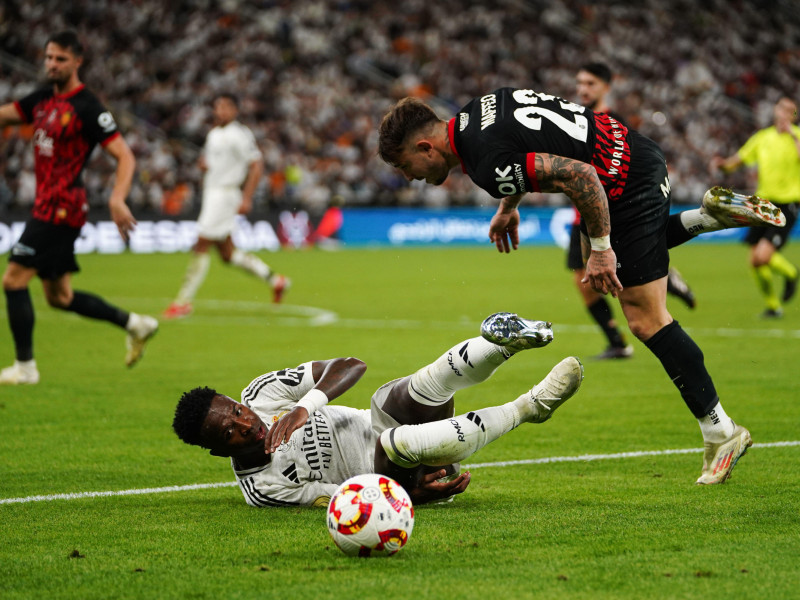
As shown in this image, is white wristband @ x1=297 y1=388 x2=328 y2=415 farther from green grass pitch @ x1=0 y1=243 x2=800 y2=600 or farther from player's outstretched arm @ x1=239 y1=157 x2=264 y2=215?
player's outstretched arm @ x1=239 y1=157 x2=264 y2=215

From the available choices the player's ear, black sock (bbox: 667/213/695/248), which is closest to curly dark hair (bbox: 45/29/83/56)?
the player's ear

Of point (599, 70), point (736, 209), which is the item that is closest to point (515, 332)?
point (736, 209)

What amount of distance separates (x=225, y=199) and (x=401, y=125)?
10.1 m

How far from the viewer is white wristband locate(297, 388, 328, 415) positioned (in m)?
4.71

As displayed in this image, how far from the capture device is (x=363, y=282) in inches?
737

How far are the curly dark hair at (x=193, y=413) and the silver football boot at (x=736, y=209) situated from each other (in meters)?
2.76

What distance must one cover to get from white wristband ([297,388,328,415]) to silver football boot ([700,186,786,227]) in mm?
2316

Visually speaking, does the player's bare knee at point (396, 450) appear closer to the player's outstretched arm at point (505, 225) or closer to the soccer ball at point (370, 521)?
the soccer ball at point (370, 521)

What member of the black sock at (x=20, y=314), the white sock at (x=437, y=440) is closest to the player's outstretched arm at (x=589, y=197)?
the white sock at (x=437, y=440)

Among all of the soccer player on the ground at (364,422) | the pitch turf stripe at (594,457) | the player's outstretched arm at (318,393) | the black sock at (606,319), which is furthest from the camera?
the black sock at (606,319)

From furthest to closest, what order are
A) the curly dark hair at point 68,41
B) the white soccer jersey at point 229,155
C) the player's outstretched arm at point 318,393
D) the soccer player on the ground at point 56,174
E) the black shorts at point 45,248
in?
the white soccer jersey at point 229,155, the black shorts at point 45,248, the soccer player on the ground at point 56,174, the curly dark hair at point 68,41, the player's outstretched arm at point 318,393

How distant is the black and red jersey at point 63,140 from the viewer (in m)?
8.57

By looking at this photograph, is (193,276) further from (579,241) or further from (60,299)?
(579,241)

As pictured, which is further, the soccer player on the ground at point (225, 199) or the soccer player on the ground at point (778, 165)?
the soccer player on the ground at point (225, 199)
